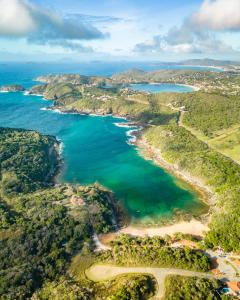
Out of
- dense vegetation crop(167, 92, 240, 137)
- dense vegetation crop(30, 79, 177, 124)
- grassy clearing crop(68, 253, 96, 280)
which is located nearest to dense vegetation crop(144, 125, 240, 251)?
dense vegetation crop(167, 92, 240, 137)

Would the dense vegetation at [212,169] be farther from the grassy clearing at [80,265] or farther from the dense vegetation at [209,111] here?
the grassy clearing at [80,265]

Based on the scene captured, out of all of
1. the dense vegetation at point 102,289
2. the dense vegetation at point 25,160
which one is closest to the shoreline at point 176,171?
the dense vegetation at point 25,160

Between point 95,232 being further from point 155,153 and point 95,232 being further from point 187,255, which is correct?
point 155,153

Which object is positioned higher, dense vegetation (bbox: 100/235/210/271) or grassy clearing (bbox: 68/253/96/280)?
dense vegetation (bbox: 100/235/210/271)

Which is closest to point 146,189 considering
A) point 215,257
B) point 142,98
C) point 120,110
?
point 215,257

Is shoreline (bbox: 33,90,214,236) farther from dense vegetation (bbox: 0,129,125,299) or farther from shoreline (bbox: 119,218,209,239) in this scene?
dense vegetation (bbox: 0,129,125,299)

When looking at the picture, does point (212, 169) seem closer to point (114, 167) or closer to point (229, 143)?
point (229, 143)

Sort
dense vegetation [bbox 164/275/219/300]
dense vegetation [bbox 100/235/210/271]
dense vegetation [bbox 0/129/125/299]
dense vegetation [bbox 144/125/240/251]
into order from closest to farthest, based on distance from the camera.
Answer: dense vegetation [bbox 164/275/219/300], dense vegetation [bbox 0/129/125/299], dense vegetation [bbox 100/235/210/271], dense vegetation [bbox 144/125/240/251]
